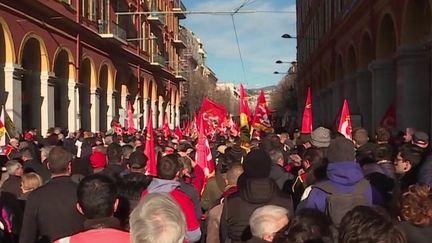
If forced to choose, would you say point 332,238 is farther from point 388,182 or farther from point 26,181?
point 26,181

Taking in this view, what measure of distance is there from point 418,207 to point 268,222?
A: 3.25 ft

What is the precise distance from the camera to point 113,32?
36938 millimetres

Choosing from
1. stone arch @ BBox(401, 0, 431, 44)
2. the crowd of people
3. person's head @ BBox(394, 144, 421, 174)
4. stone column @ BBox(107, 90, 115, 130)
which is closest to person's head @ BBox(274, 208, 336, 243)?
the crowd of people

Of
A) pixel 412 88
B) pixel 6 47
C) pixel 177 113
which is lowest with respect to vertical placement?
pixel 177 113

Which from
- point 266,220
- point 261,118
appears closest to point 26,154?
point 266,220

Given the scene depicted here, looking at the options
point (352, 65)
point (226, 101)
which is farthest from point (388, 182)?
point (226, 101)

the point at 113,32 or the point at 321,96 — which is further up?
the point at 113,32

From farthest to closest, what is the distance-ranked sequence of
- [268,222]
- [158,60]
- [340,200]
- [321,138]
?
[158,60] → [321,138] → [340,200] → [268,222]

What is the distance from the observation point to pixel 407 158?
23.3 ft

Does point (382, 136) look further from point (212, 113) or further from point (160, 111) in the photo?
point (160, 111)

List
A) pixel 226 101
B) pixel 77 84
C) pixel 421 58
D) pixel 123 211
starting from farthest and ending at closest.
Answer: pixel 226 101 < pixel 77 84 < pixel 421 58 < pixel 123 211

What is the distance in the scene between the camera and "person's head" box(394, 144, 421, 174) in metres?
7.03

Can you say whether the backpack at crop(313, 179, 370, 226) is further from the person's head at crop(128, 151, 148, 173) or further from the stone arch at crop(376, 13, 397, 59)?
the stone arch at crop(376, 13, 397, 59)

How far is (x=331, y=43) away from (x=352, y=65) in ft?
19.0
